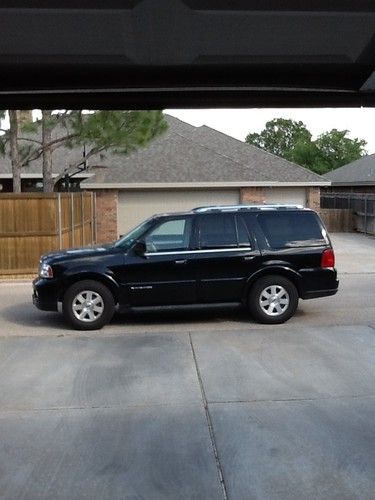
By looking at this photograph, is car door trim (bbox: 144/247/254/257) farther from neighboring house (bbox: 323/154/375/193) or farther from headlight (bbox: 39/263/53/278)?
neighboring house (bbox: 323/154/375/193)

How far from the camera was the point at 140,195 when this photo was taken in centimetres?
2452

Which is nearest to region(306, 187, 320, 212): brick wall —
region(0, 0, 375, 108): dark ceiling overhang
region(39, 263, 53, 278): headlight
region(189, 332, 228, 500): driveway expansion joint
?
region(39, 263, 53, 278): headlight

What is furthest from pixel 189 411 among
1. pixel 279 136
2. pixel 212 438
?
pixel 279 136

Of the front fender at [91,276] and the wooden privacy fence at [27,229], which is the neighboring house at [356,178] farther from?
the front fender at [91,276]

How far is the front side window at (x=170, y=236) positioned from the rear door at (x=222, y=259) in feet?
0.55

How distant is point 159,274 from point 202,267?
688 mm

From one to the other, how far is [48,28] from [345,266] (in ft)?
53.5

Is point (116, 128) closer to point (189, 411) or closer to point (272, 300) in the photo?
point (272, 300)

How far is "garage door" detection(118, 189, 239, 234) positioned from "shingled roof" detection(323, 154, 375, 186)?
45.5 ft

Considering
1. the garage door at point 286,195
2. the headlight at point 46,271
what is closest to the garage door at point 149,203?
the garage door at point 286,195

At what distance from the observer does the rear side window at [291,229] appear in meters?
9.96

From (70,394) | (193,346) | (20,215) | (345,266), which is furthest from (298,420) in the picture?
(345,266)

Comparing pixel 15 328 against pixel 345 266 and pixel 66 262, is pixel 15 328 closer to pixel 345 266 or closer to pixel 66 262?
pixel 66 262

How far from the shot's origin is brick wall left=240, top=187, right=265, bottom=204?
2447cm
